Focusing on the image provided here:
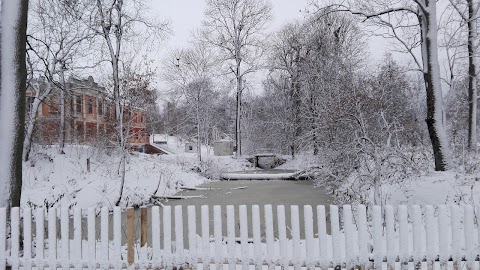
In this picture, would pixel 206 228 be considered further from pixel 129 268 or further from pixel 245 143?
pixel 245 143

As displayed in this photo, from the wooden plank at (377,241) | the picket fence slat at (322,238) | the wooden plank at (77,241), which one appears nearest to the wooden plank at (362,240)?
the wooden plank at (377,241)

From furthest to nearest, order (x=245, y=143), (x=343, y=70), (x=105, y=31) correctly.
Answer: (x=245, y=143) → (x=343, y=70) → (x=105, y=31)

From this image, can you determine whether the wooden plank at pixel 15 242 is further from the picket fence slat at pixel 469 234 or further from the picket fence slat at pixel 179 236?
the picket fence slat at pixel 469 234

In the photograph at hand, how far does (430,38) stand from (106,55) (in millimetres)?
13552

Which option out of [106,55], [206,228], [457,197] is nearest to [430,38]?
[457,197]

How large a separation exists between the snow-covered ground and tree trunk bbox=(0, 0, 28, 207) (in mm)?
5237

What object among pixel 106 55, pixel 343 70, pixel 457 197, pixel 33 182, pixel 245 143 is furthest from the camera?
pixel 245 143

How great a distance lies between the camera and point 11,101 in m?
5.38

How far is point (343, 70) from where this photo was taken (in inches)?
882

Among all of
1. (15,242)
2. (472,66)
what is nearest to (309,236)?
(15,242)

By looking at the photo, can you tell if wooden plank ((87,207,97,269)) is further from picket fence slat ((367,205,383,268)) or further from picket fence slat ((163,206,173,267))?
picket fence slat ((367,205,383,268))

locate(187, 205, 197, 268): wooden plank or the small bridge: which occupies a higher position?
locate(187, 205, 197, 268): wooden plank

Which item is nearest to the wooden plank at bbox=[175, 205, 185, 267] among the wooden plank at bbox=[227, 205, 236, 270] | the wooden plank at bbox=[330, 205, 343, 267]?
the wooden plank at bbox=[227, 205, 236, 270]

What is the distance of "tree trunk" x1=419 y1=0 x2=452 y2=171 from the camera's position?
1070 centimetres
